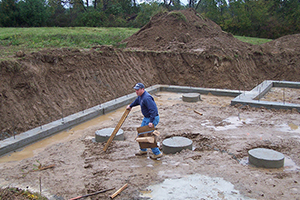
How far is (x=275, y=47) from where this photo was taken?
1819 centimetres

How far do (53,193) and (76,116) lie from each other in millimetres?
4000

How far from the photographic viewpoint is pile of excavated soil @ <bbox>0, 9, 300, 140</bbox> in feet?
26.2

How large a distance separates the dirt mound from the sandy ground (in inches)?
311

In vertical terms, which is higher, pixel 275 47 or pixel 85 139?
pixel 275 47

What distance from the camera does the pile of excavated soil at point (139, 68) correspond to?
798 centimetres

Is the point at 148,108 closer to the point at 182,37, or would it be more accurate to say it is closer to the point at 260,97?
the point at 260,97

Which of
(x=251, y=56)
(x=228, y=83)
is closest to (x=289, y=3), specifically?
(x=251, y=56)

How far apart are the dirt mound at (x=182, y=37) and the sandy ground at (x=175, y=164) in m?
7.91

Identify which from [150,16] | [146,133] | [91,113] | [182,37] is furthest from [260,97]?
[150,16]

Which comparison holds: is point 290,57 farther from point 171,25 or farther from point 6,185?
point 6,185

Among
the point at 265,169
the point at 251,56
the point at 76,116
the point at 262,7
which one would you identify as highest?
the point at 262,7

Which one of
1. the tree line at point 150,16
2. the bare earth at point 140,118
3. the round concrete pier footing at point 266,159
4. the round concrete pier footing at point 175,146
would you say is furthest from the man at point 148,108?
the tree line at point 150,16

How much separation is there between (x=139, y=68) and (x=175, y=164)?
8.64 meters

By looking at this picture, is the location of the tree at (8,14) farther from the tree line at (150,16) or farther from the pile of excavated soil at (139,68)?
the pile of excavated soil at (139,68)
